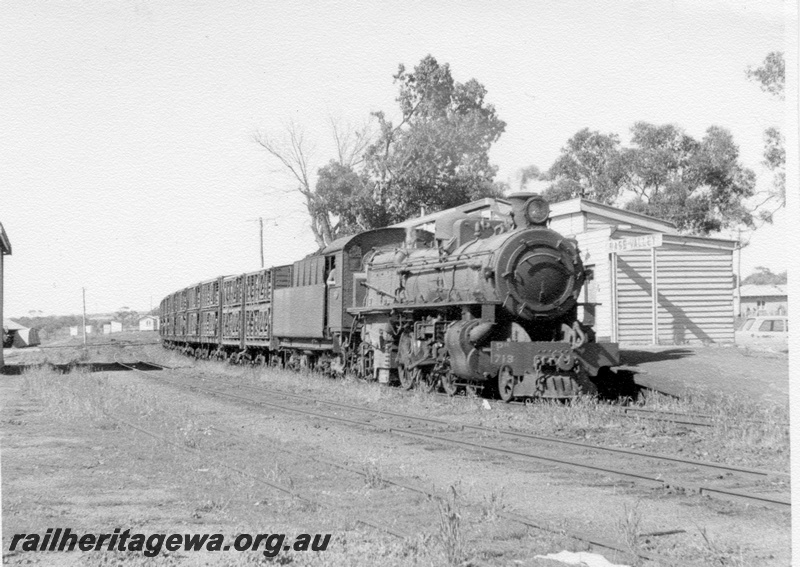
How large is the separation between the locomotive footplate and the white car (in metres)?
14.3

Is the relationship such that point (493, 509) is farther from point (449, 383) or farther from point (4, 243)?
point (4, 243)

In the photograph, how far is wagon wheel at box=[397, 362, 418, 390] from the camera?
1796 cm

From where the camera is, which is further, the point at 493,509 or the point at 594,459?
the point at 594,459

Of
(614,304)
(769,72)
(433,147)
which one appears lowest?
(614,304)

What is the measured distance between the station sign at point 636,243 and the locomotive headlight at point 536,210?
8.30 metres

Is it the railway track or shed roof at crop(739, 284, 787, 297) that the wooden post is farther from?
shed roof at crop(739, 284, 787, 297)

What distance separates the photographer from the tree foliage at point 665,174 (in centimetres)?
3031

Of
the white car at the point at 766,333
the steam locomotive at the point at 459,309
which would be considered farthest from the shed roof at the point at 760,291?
the steam locomotive at the point at 459,309

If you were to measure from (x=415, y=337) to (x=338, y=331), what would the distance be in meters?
4.68

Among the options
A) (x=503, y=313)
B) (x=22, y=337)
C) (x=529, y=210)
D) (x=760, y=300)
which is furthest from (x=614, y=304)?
(x=22, y=337)

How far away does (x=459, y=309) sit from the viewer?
16.5 m

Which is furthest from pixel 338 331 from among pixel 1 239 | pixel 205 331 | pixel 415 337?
pixel 205 331

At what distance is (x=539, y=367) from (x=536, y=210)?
3.38 meters

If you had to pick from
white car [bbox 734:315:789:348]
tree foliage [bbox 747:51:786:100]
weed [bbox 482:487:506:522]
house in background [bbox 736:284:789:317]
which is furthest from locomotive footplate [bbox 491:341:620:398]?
house in background [bbox 736:284:789:317]
